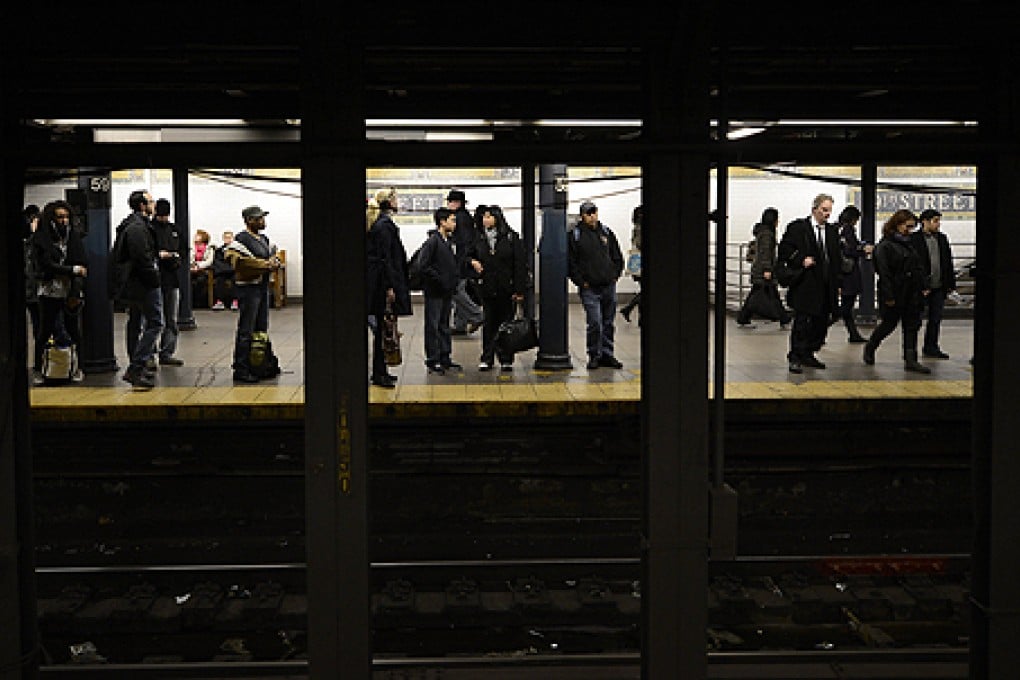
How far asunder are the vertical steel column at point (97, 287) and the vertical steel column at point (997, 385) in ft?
31.3

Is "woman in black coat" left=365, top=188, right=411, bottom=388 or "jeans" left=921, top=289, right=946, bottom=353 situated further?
"jeans" left=921, top=289, right=946, bottom=353

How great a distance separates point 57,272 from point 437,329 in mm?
3657

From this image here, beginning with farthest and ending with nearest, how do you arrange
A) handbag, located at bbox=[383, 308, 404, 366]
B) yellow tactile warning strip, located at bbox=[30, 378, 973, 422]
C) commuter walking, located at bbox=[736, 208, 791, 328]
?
commuter walking, located at bbox=[736, 208, 791, 328] < handbag, located at bbox=[383, 308, 404, 366] < yellow tactile warning strip, located at bbox=[30, 378, 973, 422]

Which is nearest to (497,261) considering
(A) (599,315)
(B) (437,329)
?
(B) (437,329)

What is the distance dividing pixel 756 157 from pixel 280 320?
49.2 feet

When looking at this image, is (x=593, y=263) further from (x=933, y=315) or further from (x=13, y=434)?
(x=13, y=434)

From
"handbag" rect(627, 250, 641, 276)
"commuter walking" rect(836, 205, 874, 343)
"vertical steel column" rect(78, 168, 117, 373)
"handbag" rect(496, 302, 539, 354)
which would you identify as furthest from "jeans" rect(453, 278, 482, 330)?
"commuter walking" rect(836, 205, 874, 343)

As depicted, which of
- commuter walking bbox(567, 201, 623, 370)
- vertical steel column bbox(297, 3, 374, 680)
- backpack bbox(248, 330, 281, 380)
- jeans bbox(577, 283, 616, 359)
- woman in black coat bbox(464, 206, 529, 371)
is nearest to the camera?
vertical steel column bbox(297, 3, 374, 680)

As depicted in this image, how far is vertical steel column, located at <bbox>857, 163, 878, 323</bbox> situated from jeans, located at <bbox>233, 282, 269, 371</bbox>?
966 centimetres

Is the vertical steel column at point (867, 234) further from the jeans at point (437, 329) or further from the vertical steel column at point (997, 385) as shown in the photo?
the vertical steel column at point (997, 385)

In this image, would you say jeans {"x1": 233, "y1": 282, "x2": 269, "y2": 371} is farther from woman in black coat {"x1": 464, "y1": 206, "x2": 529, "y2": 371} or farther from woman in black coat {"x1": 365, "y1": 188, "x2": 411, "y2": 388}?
woman in black coat {"x1": 464, "y1": 206, "x2": 529, "y2": 371}

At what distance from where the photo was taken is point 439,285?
1118 cm

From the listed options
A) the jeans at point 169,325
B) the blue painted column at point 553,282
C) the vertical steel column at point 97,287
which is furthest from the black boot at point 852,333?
the vertical steel column at point 97,287

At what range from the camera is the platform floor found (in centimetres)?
941
